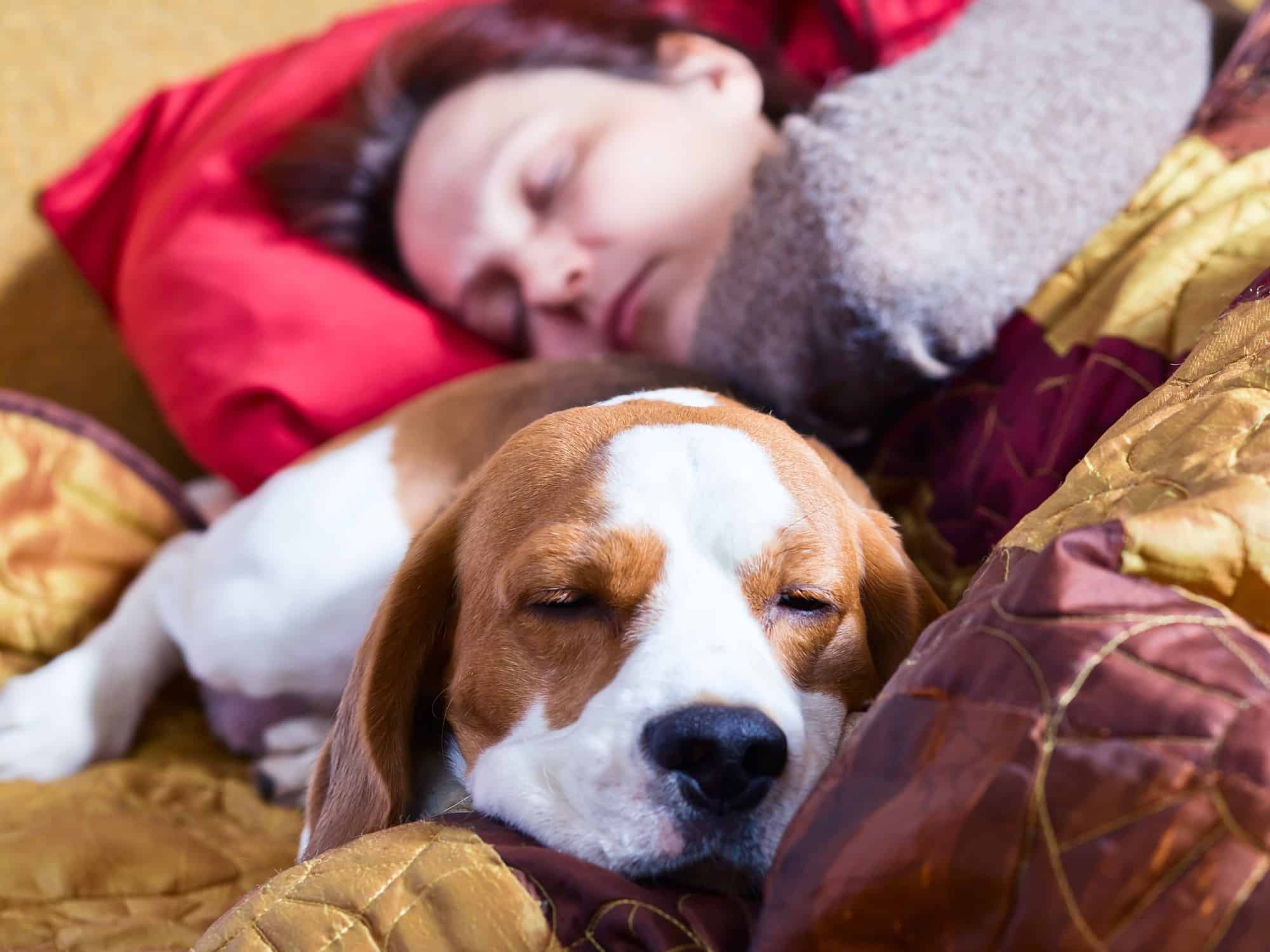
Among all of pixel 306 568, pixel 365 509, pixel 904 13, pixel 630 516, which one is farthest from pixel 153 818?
pixel 904 13

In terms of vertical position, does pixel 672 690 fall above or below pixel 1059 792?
below

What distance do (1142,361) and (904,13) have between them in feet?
5.13

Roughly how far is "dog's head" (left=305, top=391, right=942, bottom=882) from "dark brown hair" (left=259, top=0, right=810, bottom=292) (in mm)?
1296

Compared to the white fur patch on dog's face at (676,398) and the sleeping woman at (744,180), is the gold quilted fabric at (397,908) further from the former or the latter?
the sleeping woman at (744,180)

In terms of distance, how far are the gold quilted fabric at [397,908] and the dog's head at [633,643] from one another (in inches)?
5.1

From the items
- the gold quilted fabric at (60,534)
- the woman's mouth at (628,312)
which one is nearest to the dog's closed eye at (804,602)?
the woman's mouth at (628,312)

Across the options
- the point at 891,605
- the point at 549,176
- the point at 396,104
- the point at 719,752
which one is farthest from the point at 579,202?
the point at 719,752

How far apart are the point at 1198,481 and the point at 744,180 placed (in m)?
1.46

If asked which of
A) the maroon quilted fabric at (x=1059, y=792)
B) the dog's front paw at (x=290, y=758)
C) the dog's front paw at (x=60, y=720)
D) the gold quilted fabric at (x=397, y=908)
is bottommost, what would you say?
the dog's front paw at (x=290, y=758)

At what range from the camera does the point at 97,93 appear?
280cm

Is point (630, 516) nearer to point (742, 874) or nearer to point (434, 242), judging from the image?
point (742, 874)

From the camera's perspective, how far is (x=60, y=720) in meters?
1.85

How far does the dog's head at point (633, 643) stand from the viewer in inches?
39.4

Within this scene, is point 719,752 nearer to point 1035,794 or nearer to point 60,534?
point 1035,794
